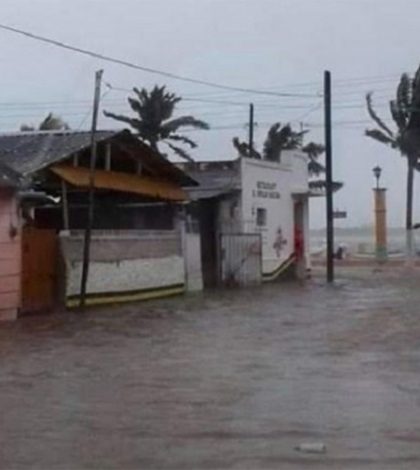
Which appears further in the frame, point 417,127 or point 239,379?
point 417,127

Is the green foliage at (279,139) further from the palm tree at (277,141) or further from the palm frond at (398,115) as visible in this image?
the palm frond at (398,115)

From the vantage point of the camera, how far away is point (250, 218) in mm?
48062

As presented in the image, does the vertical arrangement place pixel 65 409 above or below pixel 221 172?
below

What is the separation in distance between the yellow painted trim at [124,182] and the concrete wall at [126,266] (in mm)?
1144

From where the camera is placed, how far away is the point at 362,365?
61.5ft

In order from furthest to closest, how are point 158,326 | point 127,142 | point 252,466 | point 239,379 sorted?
point 127,142 → point 158,326 → point 239,379 → point 252,466

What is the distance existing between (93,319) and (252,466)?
59.9 ft

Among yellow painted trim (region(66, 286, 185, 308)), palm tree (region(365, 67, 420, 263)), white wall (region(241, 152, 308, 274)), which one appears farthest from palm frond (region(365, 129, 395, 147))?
yellow painted trim (region(66, 286, 185, 308))

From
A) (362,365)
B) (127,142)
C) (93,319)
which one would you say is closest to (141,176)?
(127,142)

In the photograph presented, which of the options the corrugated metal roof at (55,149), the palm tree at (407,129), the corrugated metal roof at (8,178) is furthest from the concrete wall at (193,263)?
the palm tree at (407,129)

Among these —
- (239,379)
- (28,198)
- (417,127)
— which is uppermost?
(417,127)

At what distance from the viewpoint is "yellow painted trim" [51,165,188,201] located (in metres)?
34.0

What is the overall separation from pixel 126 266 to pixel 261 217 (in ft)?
46.5

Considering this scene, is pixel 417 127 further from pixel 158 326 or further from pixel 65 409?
pixel 65 409
